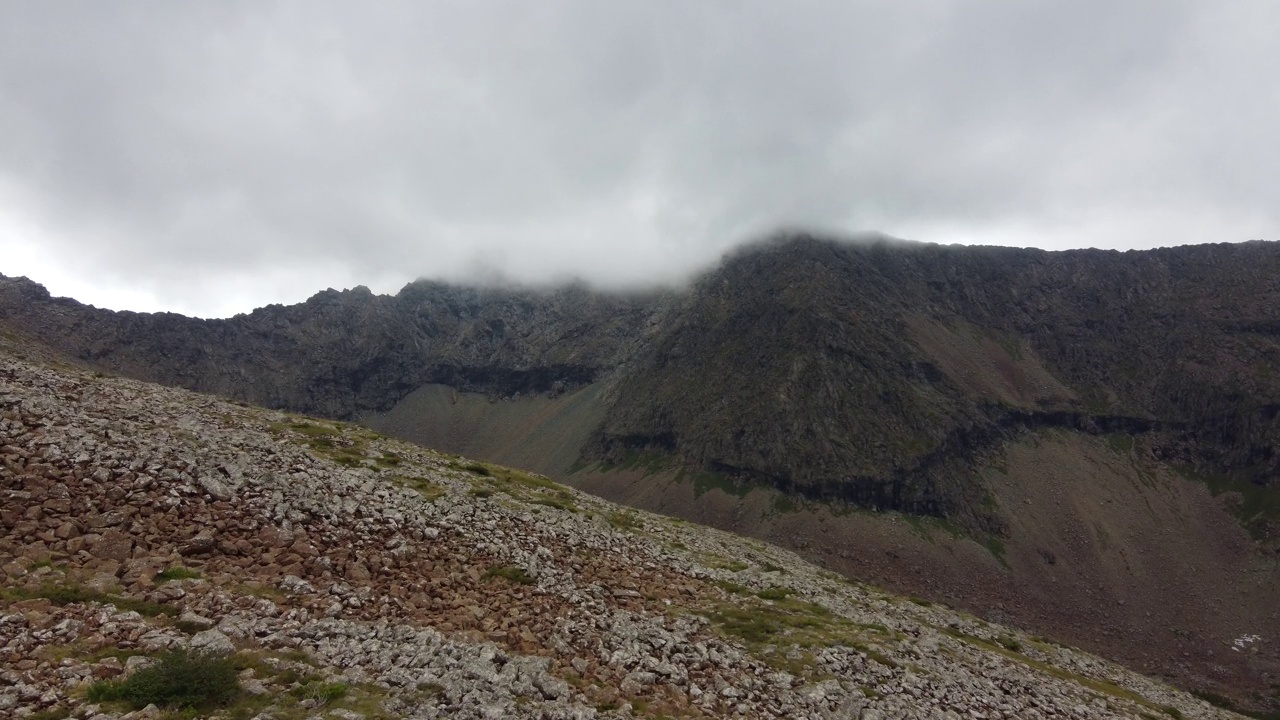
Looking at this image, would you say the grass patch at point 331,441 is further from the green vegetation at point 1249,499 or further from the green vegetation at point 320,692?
the green vegetation at point 1249,499

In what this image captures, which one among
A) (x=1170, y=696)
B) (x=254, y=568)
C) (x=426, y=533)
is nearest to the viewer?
(x=254, y=568)

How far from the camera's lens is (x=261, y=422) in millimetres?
40594

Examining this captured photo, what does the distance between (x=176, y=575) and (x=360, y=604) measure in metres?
5.58

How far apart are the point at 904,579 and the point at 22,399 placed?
159434 millimetres

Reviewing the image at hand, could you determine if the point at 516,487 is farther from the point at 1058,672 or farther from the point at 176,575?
the point at 1058,672

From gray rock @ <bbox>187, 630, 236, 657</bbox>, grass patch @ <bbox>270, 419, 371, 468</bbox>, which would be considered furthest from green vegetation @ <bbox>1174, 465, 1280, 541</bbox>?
gray rock @ <bbox>187, 630, 236, 657</bbox>

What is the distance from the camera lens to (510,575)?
27.5m

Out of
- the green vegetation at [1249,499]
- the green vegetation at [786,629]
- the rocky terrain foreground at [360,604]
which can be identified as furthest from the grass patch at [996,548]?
the green vegetation at [786,629]

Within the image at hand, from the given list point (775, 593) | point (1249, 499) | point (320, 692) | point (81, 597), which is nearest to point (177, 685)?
point (320, 692)

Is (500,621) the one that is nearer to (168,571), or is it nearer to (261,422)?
(168,571)

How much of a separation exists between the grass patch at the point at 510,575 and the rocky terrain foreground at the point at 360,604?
162mm

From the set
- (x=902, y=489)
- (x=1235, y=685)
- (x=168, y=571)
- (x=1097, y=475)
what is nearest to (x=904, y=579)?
(x=902, y=489)

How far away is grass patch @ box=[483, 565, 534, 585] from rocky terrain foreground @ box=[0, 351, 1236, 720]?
0.16 m

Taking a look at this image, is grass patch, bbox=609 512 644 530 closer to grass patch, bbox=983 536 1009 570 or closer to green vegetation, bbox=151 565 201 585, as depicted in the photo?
green vegetation, bbox=151 565 201 585
